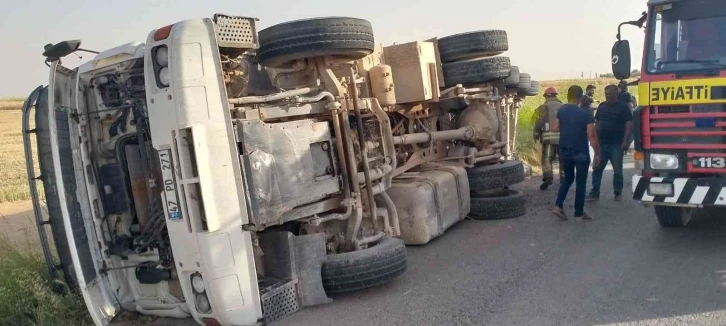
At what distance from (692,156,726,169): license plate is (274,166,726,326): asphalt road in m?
0.81

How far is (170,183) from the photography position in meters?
4.34

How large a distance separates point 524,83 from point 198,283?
9.34 m

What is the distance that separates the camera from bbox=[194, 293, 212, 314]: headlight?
4.39 metres

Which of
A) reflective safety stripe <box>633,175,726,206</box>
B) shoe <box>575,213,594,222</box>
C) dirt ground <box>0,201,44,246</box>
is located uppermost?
reflective safety stripe <box>633,175,726,206</box>

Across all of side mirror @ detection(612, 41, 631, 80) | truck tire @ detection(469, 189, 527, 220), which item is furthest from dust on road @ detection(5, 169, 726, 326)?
side mirror @ detection(612, 41, 631, 80)

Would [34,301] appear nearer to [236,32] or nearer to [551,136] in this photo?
[236,32]

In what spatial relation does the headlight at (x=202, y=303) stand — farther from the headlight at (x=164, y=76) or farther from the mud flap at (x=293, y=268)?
the headlight at (x=164, y=76)

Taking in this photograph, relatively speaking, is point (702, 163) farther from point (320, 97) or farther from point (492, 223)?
point (320, 97)

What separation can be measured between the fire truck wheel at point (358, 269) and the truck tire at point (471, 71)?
3531mm

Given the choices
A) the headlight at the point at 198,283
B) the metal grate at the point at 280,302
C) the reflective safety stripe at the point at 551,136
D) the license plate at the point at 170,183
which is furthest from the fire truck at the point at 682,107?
the license plate at the point at 170,183

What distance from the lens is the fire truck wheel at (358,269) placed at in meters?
5.08

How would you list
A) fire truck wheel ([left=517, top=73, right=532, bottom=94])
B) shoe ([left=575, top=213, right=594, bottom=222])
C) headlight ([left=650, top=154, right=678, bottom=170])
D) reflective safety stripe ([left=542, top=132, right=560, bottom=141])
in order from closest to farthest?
headlight ([left=650, top=154, right=678, bottom=170]) → shoe ([left=575, top=213, right=594, bottom=222]) → reflective safety stripe ([left=542, top=132, right=560, bottom=141]) → fire truck wheel ([left=517, top=73, right=532, bottom=94])

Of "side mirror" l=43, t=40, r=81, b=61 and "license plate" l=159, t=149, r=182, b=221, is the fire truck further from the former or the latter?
"side mirror" l=43, t=40, r=81, b=61

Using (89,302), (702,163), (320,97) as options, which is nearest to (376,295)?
(320,97)
